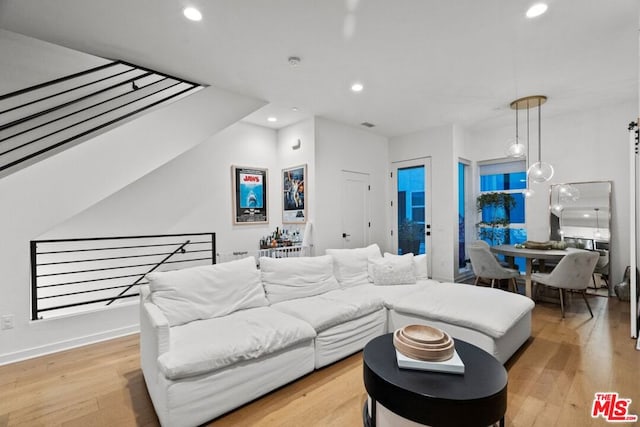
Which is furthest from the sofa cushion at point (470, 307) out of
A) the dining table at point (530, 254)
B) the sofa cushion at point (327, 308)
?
the dining table at point (530, 254)

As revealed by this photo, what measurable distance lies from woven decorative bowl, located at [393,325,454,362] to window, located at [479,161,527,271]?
15.3ft

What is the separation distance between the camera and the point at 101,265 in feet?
12.3

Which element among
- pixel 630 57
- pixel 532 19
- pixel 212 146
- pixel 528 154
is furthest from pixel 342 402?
pixel 528 154

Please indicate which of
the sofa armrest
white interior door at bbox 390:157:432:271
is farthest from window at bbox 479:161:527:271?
the sofa armrest

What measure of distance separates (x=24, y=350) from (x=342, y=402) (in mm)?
2953

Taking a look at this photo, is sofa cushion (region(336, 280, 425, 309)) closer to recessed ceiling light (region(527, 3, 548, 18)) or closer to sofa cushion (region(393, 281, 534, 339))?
sofa cushion (region(393, 281, 534, 339))

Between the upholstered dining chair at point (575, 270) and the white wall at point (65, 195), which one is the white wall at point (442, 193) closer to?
the upholstered dining chair at point (575, 270)

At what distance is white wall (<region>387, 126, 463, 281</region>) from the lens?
517 centimetres

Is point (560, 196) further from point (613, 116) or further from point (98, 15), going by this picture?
point (98, 15)

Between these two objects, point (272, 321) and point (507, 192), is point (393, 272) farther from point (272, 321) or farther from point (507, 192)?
point (507, 192)

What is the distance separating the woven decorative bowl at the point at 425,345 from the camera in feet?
5.37

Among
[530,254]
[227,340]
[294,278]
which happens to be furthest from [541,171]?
[227,340]

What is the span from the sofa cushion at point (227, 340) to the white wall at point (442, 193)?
3651 mm

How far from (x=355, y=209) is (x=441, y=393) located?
13.0ft
